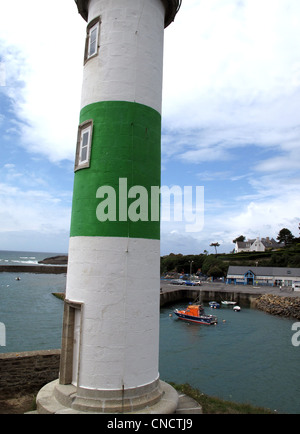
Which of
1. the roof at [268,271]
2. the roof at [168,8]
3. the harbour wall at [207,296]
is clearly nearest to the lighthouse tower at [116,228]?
the roof at [168,8]

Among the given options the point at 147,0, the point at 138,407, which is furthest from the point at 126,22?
the point at 138,407

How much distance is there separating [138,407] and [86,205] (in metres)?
3.58

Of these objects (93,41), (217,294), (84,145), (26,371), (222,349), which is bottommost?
(222,349)

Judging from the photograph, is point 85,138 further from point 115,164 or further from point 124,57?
point 124,57

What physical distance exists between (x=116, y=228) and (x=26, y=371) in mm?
4585

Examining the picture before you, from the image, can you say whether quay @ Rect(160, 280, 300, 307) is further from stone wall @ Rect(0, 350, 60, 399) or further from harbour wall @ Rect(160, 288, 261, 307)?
stone wall @ Rect(0, 350, 60, 399)

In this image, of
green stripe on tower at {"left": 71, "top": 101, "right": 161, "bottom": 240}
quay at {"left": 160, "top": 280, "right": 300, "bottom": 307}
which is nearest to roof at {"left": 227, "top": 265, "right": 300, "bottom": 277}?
quay at {"left": 160, "top": 280, "right": 300, "bottom": 307}

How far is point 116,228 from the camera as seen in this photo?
5938 millimetres

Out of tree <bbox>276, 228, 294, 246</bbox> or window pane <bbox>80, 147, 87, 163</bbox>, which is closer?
window pane <bbox>80, 147, 87, 163</bbox>

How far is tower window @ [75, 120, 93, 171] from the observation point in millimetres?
6375

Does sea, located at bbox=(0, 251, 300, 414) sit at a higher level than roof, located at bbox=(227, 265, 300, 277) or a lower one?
lower

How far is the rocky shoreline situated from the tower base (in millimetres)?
34687

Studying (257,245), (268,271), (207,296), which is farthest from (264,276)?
(257,245)

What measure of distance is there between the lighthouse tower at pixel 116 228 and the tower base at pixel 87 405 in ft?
0.06
